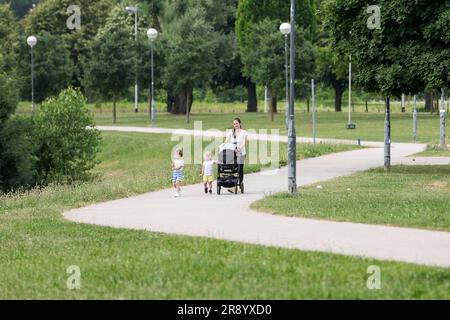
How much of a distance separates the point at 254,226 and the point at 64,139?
91.0 ft

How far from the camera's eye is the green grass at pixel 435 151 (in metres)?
36.3

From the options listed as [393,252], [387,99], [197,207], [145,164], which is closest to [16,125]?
[145,164]

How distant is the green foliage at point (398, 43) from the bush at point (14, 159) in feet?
55.1

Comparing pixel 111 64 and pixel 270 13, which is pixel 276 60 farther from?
pixel 270 13

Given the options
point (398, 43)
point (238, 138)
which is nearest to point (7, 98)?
point (398, 43)

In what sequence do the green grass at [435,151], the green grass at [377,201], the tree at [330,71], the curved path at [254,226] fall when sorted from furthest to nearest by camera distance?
the tree at [330,71] → the green grass at [435,151] → the green grass at [377,201] → the curved path at [254,226]

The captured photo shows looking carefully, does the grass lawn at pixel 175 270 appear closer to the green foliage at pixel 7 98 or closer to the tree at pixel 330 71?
the green foliage at pixel 7 98

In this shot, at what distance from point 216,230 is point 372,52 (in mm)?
13378

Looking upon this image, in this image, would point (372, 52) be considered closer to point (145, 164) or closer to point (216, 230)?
point (216, 230)

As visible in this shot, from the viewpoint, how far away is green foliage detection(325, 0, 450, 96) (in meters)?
26.5

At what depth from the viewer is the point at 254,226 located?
53.8ft
